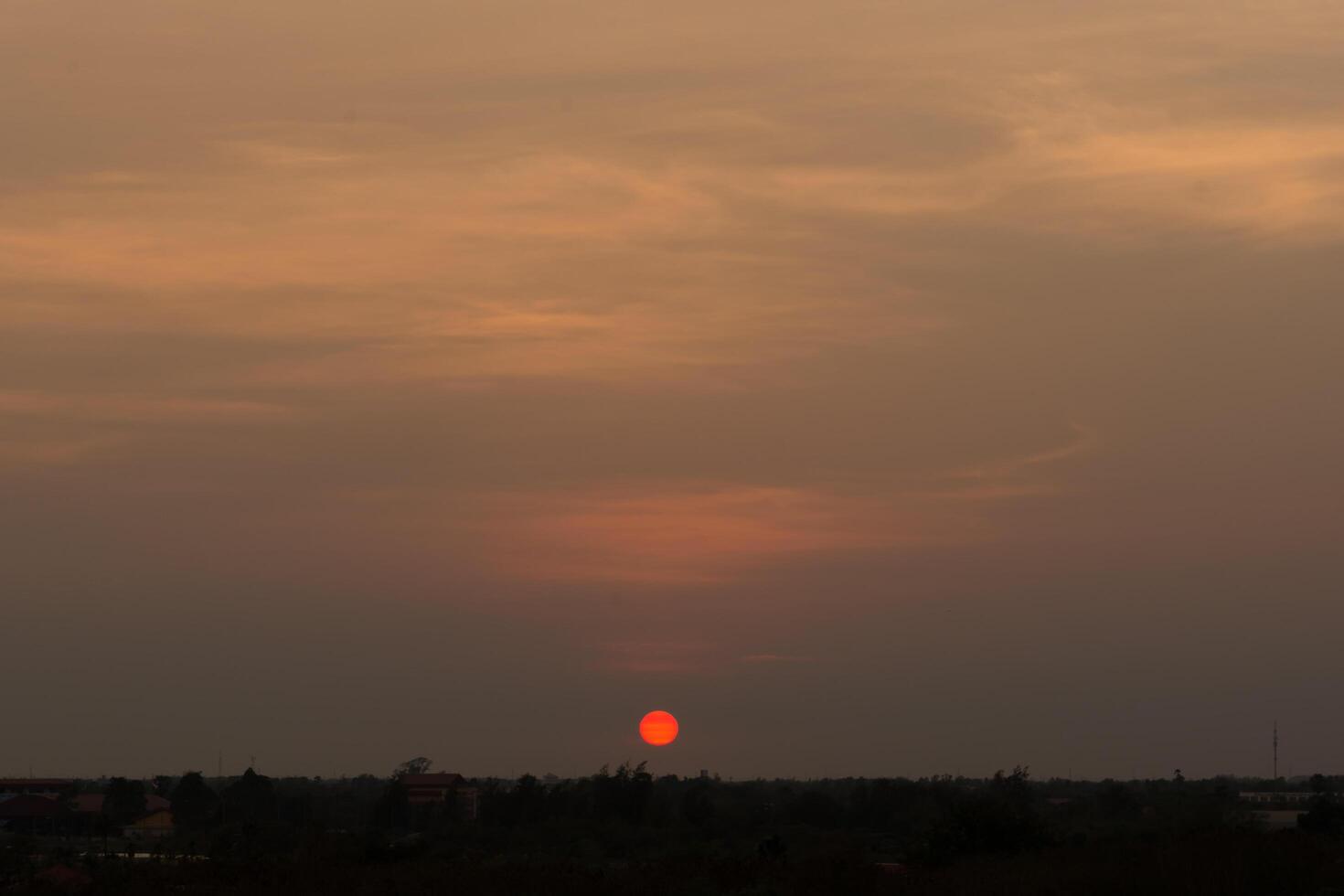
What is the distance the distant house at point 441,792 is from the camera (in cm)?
13725

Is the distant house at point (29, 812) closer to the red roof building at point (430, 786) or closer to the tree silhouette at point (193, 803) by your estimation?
the tree silhouette at point (193, 803)

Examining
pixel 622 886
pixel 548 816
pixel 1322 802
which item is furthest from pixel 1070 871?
pixel 548 816

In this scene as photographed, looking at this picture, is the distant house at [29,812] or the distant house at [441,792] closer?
the distant house at [29,812]

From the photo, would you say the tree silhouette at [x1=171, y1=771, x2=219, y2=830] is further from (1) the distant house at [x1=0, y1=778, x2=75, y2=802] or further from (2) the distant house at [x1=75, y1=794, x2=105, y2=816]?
(1) the distant house at [x1=0, y1=778, x2=75, y2=802]

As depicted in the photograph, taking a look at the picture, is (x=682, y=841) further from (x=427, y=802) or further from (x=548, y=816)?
(x=427, y=802)

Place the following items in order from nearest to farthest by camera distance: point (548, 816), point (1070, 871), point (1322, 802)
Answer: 1. point (1070, 871)
2. point (1322, 802)
3. point (548, 816)

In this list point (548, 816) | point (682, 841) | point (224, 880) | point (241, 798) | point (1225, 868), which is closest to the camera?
point (1225, 868)

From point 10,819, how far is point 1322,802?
95167mm

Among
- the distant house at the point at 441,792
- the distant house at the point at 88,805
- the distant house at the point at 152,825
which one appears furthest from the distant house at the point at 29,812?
the distant house at the point at 441,792

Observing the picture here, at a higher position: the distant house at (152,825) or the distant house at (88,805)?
the distant house at (88,805)

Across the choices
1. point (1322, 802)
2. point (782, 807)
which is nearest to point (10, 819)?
point (782, 807)

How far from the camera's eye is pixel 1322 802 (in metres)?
69.8

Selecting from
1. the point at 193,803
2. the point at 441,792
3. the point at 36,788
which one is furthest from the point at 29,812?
the point at 36,788

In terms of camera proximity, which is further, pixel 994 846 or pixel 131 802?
pixel 131 802
